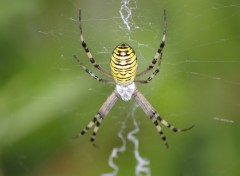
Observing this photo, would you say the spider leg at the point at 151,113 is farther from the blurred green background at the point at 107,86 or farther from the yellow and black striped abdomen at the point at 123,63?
the yellow and black striped abdomen at the point at 123,63

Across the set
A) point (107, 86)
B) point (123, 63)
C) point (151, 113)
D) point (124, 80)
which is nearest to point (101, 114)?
point (107, 86)

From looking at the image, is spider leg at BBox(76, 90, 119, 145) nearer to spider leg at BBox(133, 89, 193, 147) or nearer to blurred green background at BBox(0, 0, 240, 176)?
blurred green background at BBox(0, 0, 240, 176)

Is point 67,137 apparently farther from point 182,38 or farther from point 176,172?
point 182,38

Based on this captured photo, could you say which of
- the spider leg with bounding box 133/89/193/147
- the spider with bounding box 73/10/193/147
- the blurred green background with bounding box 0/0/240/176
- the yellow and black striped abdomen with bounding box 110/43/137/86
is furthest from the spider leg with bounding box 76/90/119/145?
the yellow and black striped abdomen with bounding box 110/43/137/86

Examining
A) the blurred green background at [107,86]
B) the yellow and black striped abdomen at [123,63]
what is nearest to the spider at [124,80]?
the yellow and black striped abdomen at [123,63]

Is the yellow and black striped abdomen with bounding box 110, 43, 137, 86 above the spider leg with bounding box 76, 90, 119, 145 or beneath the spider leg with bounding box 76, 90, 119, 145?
beneath

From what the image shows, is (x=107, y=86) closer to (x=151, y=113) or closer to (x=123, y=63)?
(x=151, y=113)
